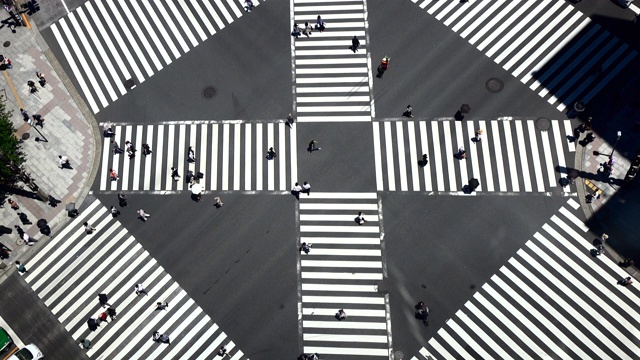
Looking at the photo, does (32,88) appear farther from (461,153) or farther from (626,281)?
(626,281)

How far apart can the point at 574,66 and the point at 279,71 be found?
24051 millimetres

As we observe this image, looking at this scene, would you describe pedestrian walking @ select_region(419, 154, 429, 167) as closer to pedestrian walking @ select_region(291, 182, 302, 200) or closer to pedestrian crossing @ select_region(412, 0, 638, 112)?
pedestrian walking @ select_region(291, 182, 302, 200)

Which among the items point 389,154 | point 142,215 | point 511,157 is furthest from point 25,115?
point 511,157

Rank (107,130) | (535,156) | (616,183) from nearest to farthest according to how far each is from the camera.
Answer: (616,183), (535,156), (107,130)

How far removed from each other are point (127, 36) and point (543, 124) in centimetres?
A: 3557

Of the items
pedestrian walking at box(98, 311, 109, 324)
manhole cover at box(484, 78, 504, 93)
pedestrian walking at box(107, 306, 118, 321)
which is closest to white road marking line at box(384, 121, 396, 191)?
manhole cover at box(484, 78, 504, 93)

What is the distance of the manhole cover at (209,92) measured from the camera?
4534 centimetres

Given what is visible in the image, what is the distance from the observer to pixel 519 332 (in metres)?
37.2

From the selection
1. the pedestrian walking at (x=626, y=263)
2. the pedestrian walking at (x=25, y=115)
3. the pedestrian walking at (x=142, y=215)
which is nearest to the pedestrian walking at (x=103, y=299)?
the pedestrian walking at (x=142, y=215)

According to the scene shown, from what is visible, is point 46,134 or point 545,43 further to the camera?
point 545,43

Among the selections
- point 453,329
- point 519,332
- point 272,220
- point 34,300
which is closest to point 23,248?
point 34,300

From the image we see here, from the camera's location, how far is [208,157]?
143 ft

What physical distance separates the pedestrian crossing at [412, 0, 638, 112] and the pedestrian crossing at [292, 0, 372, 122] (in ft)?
22.2

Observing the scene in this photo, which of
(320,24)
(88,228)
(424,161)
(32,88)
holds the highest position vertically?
(32,88)
